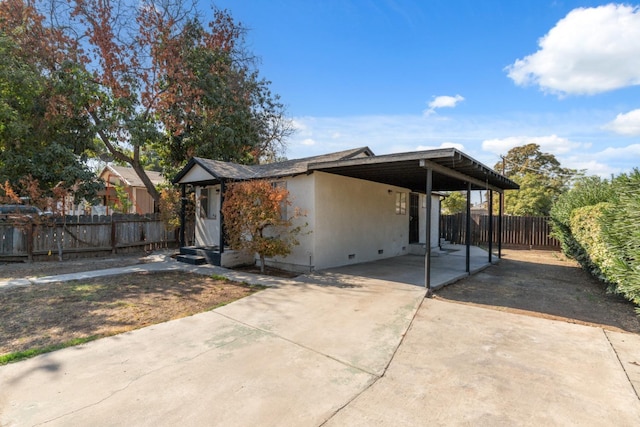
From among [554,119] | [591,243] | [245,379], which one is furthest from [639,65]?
[245,379]

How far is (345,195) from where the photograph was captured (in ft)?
31.0

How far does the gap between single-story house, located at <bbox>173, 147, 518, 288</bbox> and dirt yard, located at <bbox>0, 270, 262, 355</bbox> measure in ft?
7.78

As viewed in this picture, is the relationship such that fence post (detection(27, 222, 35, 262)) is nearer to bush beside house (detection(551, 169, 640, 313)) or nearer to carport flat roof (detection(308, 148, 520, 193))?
carport flat roof (detection(308, 148, 520, 193))

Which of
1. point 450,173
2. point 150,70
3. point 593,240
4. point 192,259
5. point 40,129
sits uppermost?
point 150,70

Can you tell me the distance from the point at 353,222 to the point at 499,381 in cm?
690

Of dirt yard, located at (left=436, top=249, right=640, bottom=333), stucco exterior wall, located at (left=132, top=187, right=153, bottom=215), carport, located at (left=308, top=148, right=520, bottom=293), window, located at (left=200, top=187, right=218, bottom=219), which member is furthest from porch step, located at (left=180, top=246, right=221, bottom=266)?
stucco exterior wall, located at (left=132, top=187, right=153, bottom=215)

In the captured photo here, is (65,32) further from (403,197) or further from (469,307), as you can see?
(469,307)

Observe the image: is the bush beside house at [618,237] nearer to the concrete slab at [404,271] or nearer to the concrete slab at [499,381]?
the concrete slab at [499,381]

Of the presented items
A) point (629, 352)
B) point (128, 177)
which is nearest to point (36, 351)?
point (629, 352)

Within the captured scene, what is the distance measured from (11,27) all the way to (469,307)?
15946 millimetres

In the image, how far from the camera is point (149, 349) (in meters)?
3.68

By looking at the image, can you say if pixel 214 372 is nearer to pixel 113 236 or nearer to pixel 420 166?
pixel 420 166

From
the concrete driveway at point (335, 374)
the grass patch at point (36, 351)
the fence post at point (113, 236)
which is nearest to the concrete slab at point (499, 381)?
the concrete driveway at point (335, 374)

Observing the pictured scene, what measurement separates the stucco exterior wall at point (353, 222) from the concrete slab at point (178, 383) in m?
4.94
